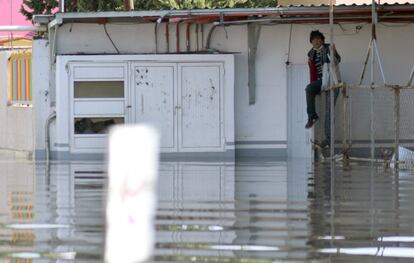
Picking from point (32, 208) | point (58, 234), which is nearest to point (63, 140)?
point (32, 208)

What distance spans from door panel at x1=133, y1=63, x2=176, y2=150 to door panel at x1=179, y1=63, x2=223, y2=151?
0.19 meters

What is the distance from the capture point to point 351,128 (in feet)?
68.5

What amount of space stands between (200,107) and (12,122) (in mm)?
6130

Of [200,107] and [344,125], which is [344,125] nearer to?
[344,125]

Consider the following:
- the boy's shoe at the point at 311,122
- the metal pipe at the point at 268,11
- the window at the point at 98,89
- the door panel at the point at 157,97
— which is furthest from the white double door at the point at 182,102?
the boy's shoe at the point at 311,122

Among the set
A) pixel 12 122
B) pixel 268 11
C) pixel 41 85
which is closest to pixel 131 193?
pixel 268 11

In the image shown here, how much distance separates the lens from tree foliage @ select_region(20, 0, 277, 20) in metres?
33.1

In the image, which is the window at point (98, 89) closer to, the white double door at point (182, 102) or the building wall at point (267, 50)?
the white double door at point (182, 102)

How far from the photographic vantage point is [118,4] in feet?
110

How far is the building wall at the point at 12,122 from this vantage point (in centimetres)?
2425

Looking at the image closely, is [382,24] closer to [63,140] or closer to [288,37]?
[288,37]

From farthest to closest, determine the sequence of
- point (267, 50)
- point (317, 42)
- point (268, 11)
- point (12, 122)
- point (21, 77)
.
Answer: point (12, 122) → point (21, 77) → point (267, 50) → point (268, 11) → point (317, 42)

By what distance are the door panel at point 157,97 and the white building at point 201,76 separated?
0.06 feet

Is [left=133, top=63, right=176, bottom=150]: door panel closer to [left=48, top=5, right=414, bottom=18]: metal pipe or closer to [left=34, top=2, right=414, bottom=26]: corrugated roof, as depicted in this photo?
[left=34, top=2, right=414, bottom=26]: corrugated roof
